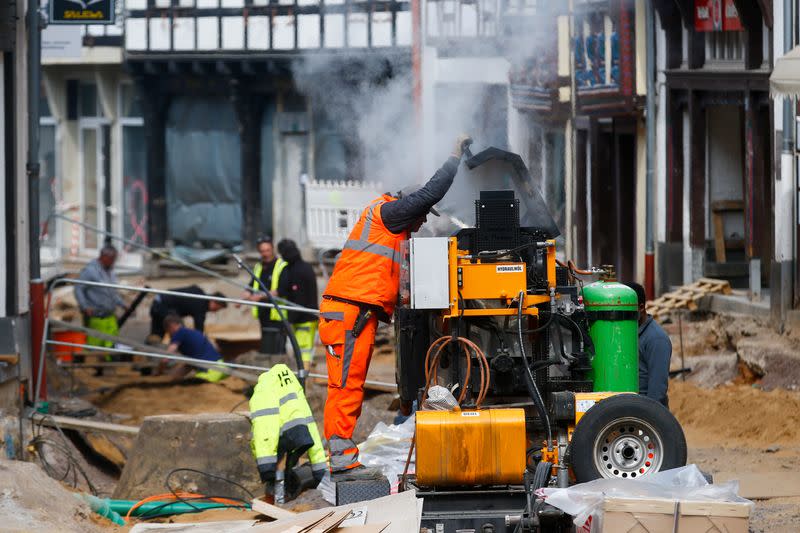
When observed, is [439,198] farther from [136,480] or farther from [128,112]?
[128,112]

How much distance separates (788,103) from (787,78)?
191 inches

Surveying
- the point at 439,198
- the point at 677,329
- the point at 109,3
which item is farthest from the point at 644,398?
the point at 677,329

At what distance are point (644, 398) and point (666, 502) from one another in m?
0.88

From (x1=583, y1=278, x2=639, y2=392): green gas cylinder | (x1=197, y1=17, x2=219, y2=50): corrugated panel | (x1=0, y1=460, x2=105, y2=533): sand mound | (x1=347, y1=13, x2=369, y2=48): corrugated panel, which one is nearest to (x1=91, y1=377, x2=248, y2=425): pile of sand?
(x1=0, y1=460, x2=105, y2=533): sand mound

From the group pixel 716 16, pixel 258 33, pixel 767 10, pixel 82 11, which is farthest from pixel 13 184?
pixel 258 33

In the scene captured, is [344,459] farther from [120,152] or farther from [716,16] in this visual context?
[120,152]

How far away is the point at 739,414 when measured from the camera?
A: 12.4 m

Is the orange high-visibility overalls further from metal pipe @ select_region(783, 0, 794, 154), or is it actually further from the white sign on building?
the white sign on building

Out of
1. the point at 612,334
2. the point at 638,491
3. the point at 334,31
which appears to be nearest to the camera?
the point at 638,491

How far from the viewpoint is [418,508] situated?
7004 mm

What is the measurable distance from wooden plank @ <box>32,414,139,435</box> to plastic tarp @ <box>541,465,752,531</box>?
222 inches

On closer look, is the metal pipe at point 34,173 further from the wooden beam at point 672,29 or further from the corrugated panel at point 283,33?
the corrugated panel at point 283,33

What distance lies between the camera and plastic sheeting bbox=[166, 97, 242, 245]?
93.7 ft

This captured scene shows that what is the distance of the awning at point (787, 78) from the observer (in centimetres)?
988
